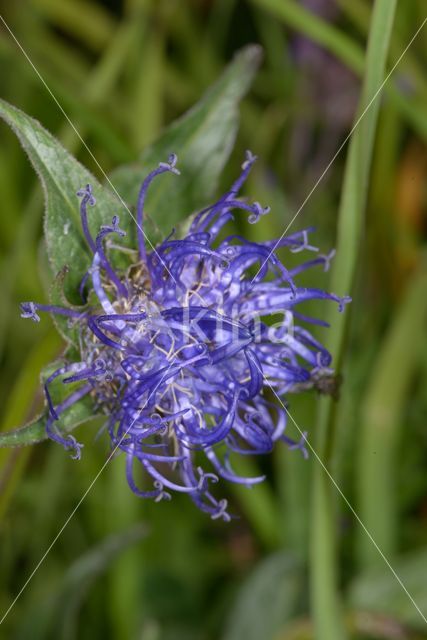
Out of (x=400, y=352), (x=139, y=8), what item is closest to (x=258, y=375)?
(x=400, y=352)

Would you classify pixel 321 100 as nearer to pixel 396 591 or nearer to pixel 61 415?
pixel 396 591

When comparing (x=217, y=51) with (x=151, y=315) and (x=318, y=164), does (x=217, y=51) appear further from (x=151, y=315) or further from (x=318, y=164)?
(x=151, y=315)

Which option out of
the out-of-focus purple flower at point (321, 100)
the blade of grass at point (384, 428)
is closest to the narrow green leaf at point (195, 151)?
the blade of grass at point (384, 428)

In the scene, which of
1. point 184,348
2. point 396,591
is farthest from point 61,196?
point 396,591

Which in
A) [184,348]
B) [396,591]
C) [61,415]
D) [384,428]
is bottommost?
[396,591]

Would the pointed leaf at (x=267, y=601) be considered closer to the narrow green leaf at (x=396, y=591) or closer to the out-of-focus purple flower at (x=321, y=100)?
the narrow green leaf at (x=396, y=591)

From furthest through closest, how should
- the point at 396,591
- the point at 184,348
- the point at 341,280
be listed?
1. the point at 396,591
2. the point at 341,280
3. the point at 184,348
